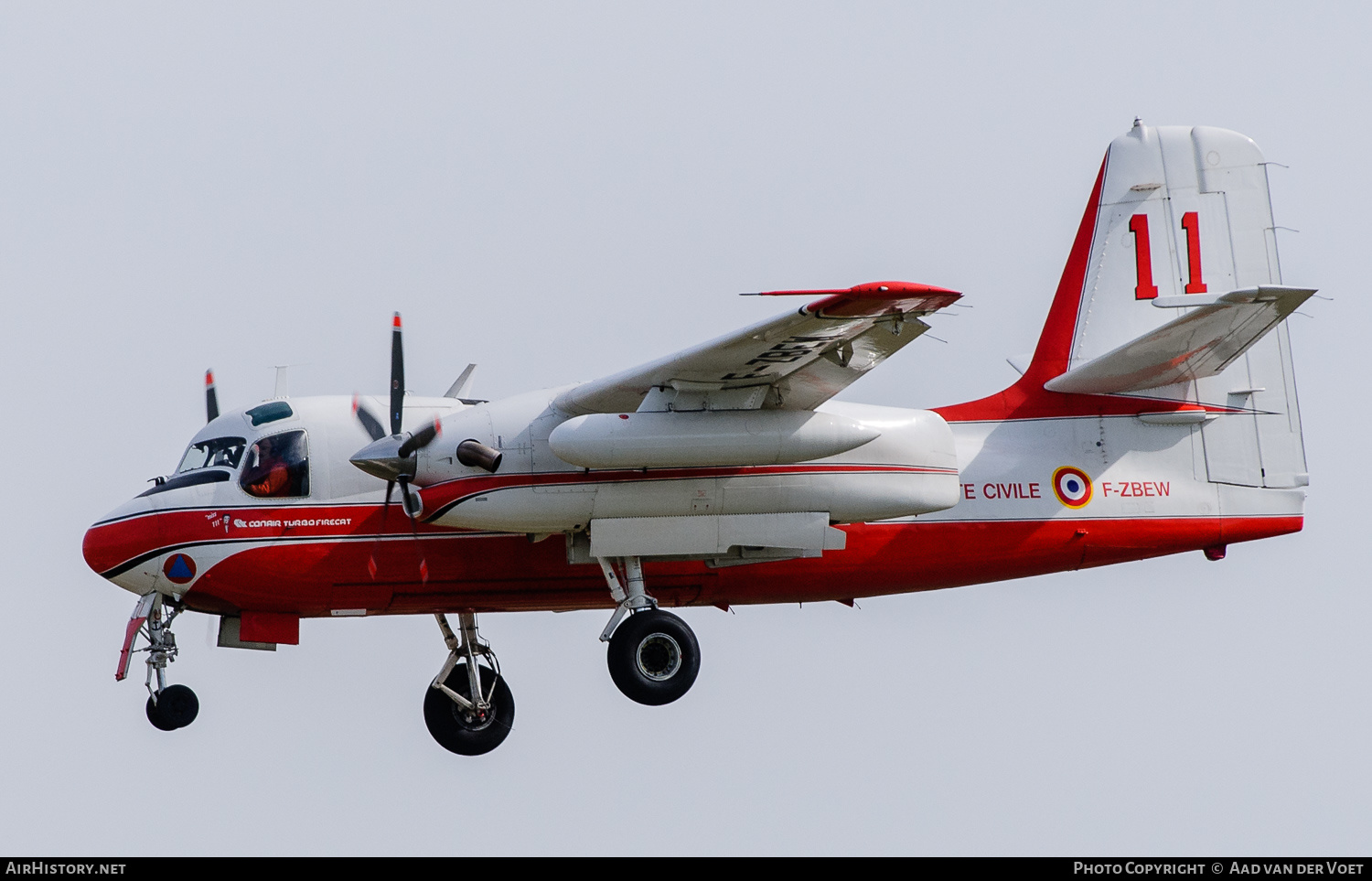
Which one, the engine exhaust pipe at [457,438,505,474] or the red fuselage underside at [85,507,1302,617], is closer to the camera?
the engine exhaust pipe at [457,438,505,474]

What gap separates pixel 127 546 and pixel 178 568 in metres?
0.58

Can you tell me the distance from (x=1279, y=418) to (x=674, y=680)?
8.13m

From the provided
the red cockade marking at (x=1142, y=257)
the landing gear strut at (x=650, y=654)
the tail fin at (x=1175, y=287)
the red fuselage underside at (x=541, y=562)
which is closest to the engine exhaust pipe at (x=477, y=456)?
the red fuselage underside at (x=541, y=562)

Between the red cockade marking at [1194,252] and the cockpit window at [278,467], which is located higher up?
the red cockade marking at [1194,252]

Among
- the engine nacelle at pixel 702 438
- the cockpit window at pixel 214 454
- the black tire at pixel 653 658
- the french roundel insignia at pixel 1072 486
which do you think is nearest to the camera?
the engine nacelle at pixel 702 438

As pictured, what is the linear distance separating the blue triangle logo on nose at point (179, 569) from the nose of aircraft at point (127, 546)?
0.61 feet

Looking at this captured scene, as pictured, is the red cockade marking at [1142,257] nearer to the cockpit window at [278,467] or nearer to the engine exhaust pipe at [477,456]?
the engine exhaust pipe at [477,456]

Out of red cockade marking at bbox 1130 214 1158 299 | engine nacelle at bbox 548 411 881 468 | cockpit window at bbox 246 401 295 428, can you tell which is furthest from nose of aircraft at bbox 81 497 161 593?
red cockade marking at bbox 1130 214 1158 299

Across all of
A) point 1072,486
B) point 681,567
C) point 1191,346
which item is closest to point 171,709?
point 681,567

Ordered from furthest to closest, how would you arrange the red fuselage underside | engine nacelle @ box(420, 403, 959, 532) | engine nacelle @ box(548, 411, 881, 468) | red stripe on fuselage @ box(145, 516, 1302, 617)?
red stripe on fuselage @ box(145, 516, 1302, 617) < the red fuselage underside < engine nacelle @ box(420, 403, 959, 532) < engine nacelle @ box(548, 411, 881, 468)

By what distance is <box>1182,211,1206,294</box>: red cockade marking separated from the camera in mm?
20797

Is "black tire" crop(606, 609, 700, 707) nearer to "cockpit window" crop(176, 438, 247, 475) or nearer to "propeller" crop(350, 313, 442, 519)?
"propeller" crop(350, 313, 442, 519)

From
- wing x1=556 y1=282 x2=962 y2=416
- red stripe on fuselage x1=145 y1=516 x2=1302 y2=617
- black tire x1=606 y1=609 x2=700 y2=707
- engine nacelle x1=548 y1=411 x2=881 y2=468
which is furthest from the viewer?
red stripe on fuselage x1=145 y1=516 x2=1302 y2=617

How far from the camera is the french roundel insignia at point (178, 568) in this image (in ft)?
59.3
